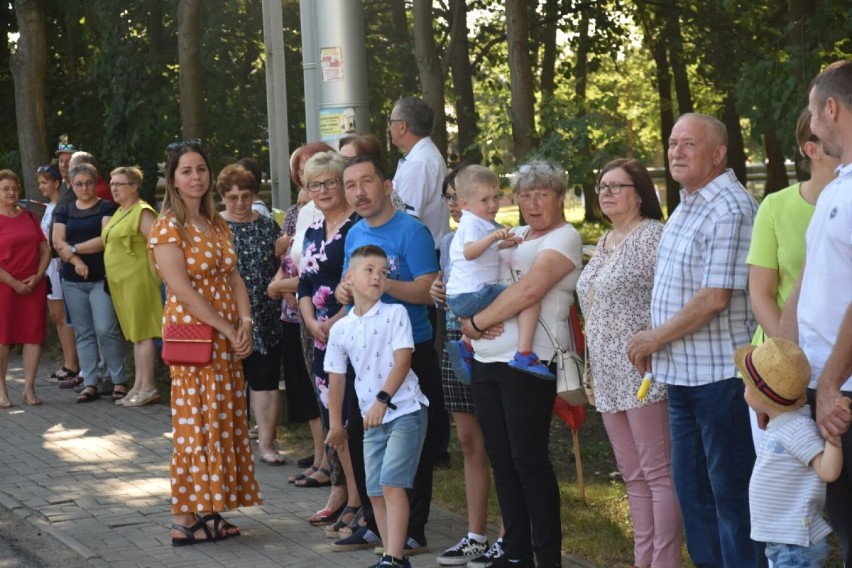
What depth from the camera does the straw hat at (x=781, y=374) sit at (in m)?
4.12

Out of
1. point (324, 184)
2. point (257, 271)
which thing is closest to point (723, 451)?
point (324, 184)

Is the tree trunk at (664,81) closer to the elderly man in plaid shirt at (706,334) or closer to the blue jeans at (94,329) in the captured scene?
the blue jeans at (94,329)

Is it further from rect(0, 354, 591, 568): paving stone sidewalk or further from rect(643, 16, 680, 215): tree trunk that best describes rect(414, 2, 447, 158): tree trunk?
rect(643, 16, 680, 215): tree trunk

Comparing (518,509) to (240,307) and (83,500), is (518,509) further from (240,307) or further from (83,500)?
(83,500)

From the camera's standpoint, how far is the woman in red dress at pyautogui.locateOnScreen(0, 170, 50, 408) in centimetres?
1217

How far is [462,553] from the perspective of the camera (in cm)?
677

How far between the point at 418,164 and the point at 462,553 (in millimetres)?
2694

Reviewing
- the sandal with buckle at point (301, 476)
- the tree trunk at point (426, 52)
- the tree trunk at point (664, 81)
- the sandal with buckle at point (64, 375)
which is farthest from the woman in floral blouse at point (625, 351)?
the tree trunk at point (664, 81)

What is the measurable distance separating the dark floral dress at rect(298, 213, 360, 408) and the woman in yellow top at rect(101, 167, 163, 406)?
4543 mm

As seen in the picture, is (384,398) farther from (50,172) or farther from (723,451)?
(50,172)

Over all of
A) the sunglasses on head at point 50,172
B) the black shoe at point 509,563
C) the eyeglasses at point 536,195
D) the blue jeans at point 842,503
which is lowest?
the black shoe at point 509,563

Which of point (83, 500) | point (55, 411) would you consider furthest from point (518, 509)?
point (55, 411)

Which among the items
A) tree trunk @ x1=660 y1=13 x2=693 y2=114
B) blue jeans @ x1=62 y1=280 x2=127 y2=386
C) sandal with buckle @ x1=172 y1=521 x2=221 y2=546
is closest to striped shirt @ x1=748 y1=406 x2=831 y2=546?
sandal with buckle @ x1=172 y1=521 x2=221 y2=546

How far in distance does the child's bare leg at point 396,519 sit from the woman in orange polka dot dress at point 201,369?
1334 millimetres
